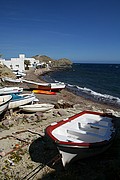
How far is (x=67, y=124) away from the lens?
27.3 feet

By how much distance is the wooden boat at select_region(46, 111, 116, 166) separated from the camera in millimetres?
6156

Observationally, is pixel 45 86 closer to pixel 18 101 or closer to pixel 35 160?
pixel 18 101

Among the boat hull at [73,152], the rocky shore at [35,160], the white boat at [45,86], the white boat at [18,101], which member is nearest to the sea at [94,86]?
the white boat at [45,86]

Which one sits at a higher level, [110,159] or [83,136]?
[83,136]

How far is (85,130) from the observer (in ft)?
27.2

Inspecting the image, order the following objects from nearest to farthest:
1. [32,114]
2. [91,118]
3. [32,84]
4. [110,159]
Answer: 1. [110,159]
2. [91,118]
3. [32,114]
4. [32,84]

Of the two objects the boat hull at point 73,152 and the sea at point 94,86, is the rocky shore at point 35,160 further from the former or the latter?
the sea at point 94,86

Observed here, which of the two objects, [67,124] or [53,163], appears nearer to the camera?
[53,163]

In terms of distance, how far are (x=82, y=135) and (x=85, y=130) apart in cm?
88

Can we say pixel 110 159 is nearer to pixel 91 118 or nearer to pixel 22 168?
pixel 91 118

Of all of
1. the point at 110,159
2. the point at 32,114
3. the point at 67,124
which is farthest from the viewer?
the point at 32,114

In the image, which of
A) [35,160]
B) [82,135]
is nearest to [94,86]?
[82,135]

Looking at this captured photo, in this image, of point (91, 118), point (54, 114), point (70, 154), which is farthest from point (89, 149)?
point (54, 114)

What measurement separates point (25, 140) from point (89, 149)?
358 cm
